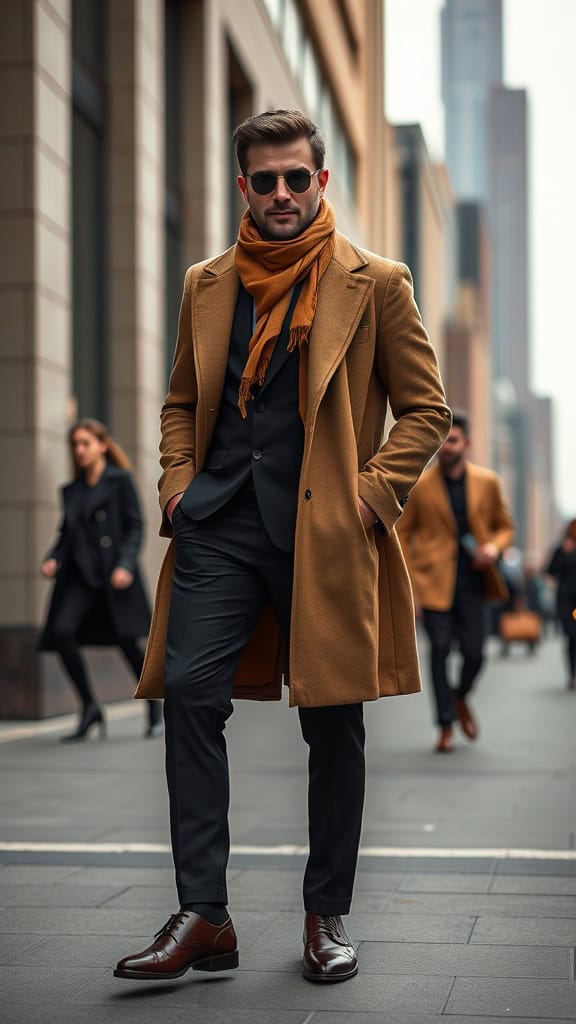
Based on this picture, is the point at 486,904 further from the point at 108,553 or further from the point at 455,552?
the point at 108,553

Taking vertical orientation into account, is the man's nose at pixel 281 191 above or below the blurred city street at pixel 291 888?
Answer: above

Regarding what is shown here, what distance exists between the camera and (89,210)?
14.5 metres

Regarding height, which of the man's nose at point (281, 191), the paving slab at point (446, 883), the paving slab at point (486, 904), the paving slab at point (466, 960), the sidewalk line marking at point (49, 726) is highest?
the man's nose at point (281, 191)

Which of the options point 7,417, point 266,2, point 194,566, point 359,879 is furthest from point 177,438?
point 266,2

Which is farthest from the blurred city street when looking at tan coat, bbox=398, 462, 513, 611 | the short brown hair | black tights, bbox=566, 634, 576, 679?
black tights, bbox=566, 634, 576, 679

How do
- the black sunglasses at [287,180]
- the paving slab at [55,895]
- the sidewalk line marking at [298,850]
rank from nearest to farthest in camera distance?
1. the black sunglasses at [287,180]
2. the paving slab at [55,895]
3. the sidewalk line marking at [298,850]

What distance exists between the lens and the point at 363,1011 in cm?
355

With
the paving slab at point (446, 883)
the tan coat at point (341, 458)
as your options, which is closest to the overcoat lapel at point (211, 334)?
the tan coat at point (341, 458)

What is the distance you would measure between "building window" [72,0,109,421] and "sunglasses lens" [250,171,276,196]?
397 inches

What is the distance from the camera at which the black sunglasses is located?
3.98 m

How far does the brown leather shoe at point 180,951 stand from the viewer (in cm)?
367

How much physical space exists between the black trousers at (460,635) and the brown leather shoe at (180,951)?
227 inches

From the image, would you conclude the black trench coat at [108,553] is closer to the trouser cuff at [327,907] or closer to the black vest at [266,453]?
the black vest at [266,453]

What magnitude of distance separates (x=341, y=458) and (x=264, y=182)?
730 millimetres
